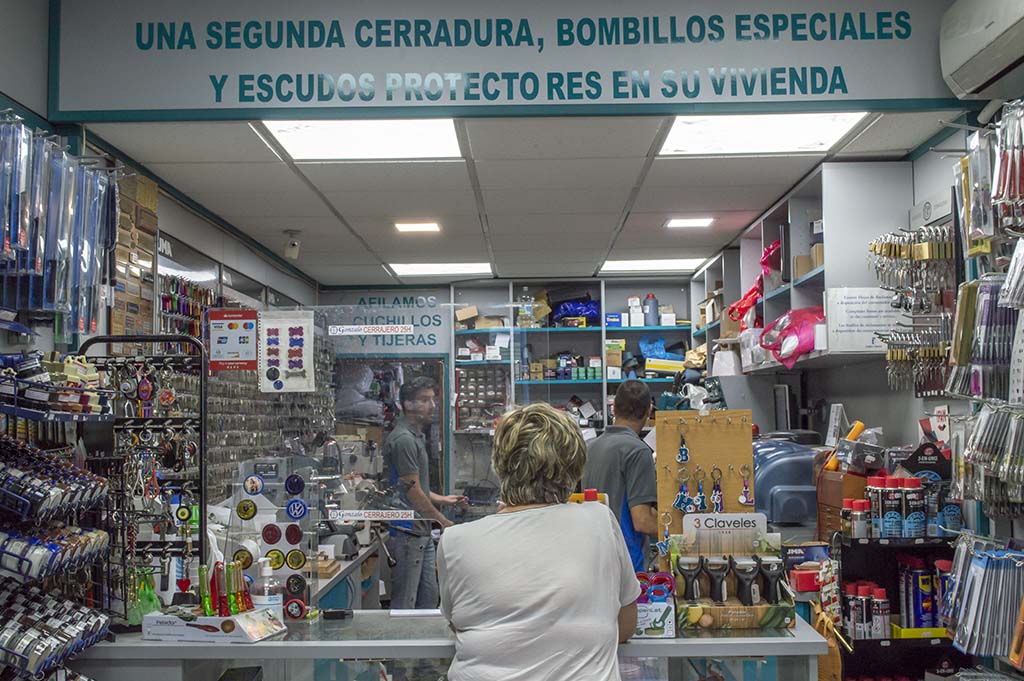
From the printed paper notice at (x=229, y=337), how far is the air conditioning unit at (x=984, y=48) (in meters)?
2.99

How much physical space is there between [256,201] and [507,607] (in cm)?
403

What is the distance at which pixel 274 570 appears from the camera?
10.3 feet

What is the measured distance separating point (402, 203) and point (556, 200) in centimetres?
95

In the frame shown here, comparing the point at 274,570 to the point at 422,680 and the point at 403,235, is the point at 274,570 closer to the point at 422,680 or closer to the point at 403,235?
the point at 422,680

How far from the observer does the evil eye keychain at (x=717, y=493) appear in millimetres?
3719

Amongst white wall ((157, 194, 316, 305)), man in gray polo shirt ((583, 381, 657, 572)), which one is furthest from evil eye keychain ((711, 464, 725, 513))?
white wall ((157, 194, 316, 305))

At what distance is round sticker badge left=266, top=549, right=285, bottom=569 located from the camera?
3.13 meters

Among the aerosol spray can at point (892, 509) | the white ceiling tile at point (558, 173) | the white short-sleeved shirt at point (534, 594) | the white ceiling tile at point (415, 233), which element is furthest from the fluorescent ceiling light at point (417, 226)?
the white short-sleeved shirt at point (534, 594)

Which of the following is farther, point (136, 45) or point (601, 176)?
point (601, 176)

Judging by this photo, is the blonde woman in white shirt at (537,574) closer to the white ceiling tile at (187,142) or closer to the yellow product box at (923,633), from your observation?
the yellow product box at (923,633)

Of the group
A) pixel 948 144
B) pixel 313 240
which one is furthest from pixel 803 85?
pixel 313 240

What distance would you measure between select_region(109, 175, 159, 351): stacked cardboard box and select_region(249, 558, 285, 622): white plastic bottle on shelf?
6.12ft

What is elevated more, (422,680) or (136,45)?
(136,45)

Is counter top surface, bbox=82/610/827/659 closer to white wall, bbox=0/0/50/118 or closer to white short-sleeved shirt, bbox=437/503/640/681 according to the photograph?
white short-sleeved shirt, bbox=437/503/640/681
